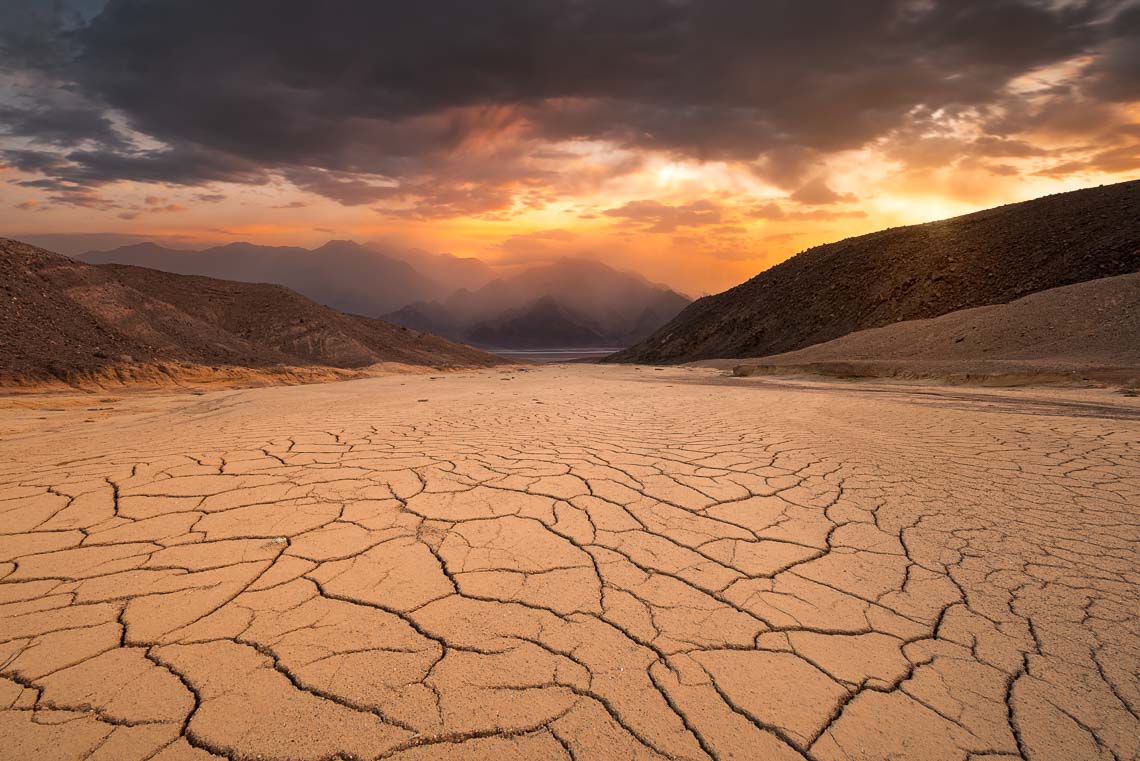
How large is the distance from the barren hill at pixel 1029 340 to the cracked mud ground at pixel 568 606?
7261mm

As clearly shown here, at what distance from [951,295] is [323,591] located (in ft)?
99.3

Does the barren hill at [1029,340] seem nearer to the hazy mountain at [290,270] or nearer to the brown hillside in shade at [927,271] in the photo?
the brown hillside in shade at [927,271]

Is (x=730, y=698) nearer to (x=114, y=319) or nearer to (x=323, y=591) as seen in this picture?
(x=323, y=591)

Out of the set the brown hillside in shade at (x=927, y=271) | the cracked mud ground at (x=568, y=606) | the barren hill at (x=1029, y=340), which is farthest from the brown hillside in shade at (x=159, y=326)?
the brown hillside in shade at (x=927, y=271)

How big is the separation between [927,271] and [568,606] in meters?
32.3

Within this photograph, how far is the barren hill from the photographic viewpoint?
8.72 meters

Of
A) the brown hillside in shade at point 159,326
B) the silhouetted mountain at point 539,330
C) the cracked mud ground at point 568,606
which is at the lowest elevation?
the cracked mud ground at point 568,606

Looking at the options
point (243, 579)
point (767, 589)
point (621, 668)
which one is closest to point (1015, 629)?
point (767, 589)

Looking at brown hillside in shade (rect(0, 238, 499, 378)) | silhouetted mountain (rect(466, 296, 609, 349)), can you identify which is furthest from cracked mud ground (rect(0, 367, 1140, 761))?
silhouetted mountain (rect(466, 296, 609, 349))

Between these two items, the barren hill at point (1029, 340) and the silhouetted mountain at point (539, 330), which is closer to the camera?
the barren hill at point (1029, 340)

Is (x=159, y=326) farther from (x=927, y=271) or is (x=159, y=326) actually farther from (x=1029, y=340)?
(x=927, y=271)

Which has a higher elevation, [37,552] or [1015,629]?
[1015,629]

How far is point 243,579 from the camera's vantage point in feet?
5.74

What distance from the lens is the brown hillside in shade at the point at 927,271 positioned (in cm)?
2181
